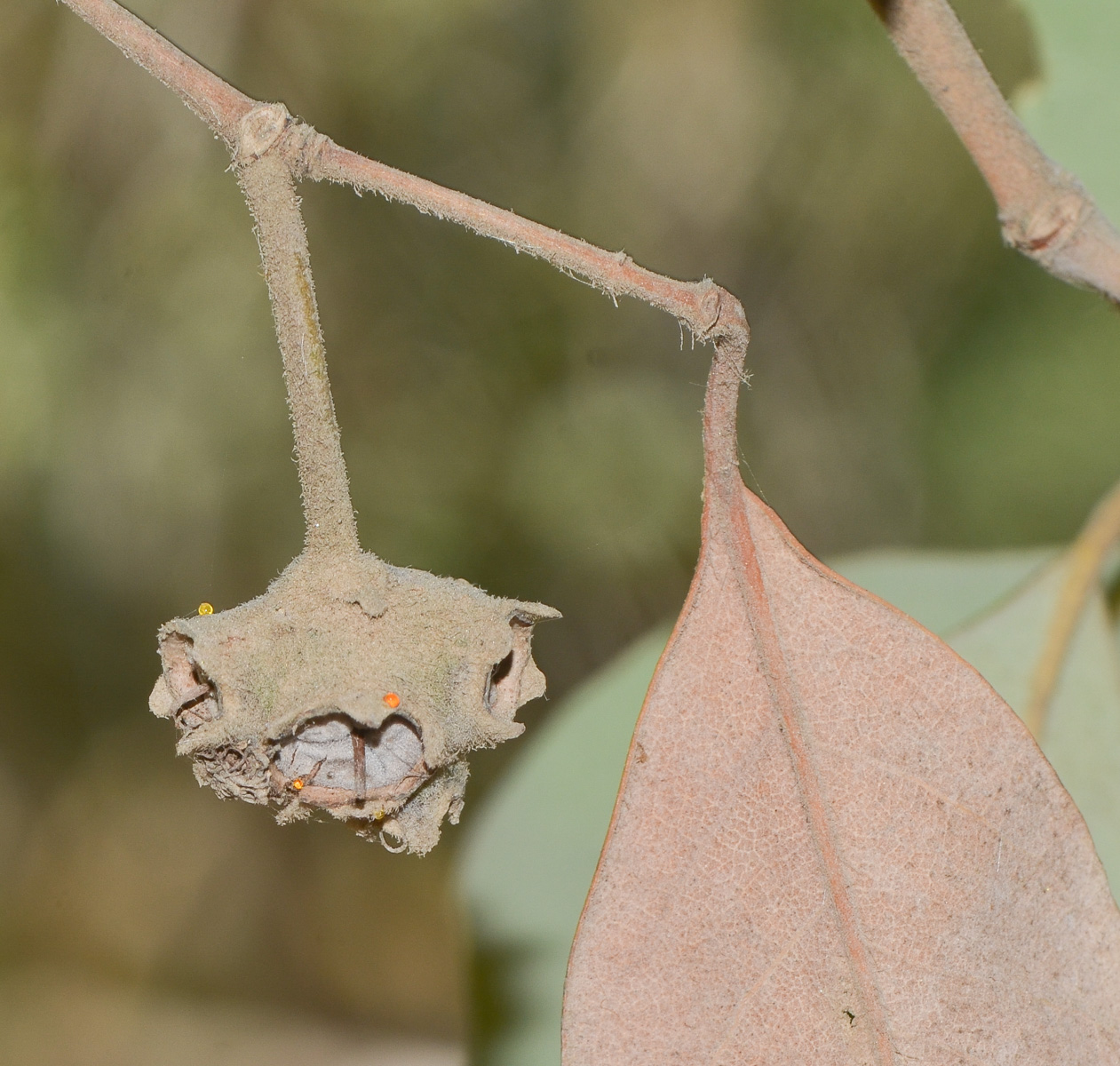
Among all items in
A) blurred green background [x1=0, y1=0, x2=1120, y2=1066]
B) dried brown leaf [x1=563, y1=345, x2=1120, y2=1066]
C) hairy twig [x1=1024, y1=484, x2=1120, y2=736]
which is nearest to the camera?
dried brown leaf [x1=563, y1=345, x2=1120, y2=1066]

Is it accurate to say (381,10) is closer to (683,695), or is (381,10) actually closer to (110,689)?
(110,689)

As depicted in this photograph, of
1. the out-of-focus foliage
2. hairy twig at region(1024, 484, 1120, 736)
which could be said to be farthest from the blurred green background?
hairy twig at region(1024, 484, 1120, 736)

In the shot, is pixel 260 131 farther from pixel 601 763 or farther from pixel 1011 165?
pixel 601 763

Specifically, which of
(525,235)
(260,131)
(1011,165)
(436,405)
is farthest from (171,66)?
(436,405)

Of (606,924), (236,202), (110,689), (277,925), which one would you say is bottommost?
(606,924)

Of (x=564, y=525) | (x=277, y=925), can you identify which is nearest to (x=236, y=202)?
(x=564, y=525)

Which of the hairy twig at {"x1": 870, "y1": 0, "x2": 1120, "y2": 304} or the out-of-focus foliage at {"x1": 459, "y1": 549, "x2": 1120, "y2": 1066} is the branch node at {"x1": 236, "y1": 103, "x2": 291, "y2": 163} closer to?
the hairy twig at {"x1": 870, "y1": 0, "x2": 1120, "y2": 304}
